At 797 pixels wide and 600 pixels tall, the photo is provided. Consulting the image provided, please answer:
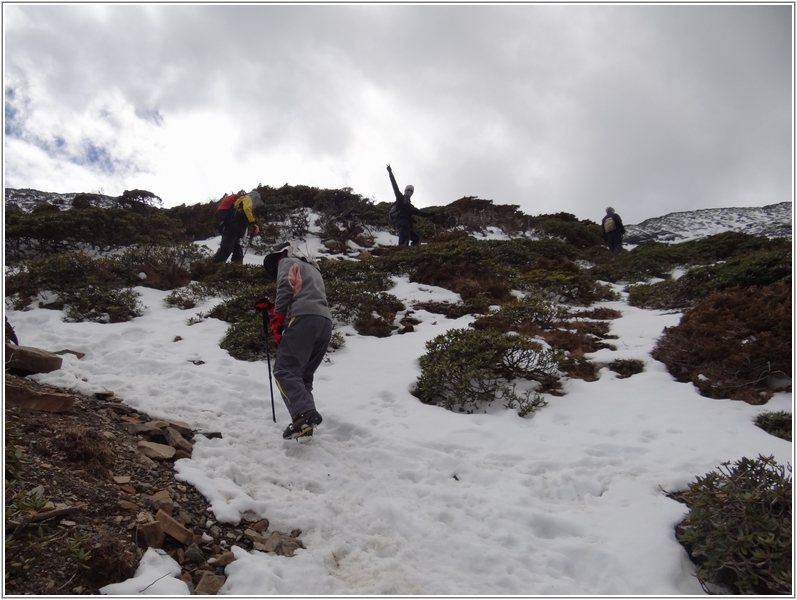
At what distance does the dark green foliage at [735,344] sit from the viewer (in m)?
4.84

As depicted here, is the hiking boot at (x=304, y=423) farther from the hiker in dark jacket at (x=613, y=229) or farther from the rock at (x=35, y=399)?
the hiker in dark jacket at (x=613, y=229)

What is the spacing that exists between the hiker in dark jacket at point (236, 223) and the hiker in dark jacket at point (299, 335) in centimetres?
696

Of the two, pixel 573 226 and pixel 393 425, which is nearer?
pixel 393 425

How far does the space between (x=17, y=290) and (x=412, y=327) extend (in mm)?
8047

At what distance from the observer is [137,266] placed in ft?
35.3

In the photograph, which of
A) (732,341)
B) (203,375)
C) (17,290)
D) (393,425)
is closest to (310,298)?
(393,425)

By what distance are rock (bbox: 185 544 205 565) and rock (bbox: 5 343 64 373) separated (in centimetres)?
351

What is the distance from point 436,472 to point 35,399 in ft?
11.9

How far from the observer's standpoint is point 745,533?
2.48 metres

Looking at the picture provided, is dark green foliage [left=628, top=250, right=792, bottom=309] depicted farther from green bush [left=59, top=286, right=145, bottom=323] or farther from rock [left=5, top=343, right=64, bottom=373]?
green bush [left=59, top=286, right=145, bottom=323]

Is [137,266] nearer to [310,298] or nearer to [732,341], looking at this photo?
[310,298]

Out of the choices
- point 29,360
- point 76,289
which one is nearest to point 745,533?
point 29,360

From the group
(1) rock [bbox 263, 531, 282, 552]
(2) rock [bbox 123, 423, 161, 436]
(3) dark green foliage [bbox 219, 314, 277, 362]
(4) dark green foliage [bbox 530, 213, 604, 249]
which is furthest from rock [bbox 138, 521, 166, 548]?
(4) dark green foliage [bbox 530, 213, 604, 249]

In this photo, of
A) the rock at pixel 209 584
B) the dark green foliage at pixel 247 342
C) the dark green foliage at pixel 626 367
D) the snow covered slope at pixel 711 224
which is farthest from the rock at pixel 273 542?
the snow covered slope at pixel 711 224
